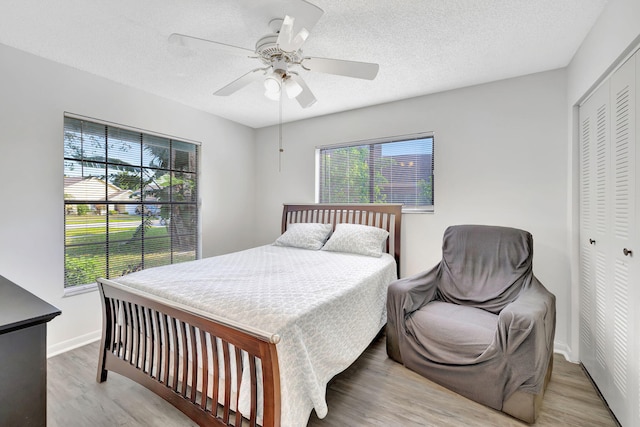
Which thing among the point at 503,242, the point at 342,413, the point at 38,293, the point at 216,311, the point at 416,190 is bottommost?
the point at 342,413

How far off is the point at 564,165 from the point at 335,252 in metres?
2.22

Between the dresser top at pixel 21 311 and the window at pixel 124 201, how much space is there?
1856 millimetres

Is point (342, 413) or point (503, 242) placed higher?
A: point (503, 242)

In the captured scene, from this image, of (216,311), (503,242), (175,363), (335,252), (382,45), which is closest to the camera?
(216,311)

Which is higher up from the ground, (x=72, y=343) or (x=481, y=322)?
(x=481, y=322)

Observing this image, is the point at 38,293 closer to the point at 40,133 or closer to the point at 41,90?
the point at 40,133

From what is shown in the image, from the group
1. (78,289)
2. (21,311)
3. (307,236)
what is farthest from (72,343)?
(307,236)

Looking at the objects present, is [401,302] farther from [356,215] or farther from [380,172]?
[380,172]

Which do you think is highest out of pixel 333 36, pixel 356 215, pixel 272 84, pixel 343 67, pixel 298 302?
pixel 333 36

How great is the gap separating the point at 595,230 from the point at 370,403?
1.96 meters

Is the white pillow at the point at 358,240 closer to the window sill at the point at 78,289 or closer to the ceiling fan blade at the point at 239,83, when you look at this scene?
the ceiling fan blade at the point at 239,83

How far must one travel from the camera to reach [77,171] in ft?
8.91

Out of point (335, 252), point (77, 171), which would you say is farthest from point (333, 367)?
point (77, 171)

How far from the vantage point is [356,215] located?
3.55 meters
